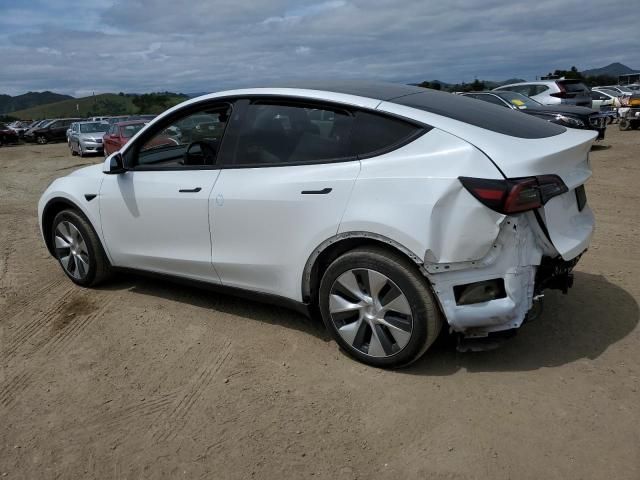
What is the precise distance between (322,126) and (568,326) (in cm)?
213

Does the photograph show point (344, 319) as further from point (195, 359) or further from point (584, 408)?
point (584, 408)

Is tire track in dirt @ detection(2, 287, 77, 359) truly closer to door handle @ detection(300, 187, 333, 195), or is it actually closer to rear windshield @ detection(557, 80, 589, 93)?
door handle @ detection(300, 187, 333, 195)

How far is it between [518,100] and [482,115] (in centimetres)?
1071

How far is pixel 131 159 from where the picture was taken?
14.3 feet

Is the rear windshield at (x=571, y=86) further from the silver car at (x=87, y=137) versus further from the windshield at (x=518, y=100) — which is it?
the silver car at (x=87, y=137)

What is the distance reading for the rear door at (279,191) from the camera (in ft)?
10.8

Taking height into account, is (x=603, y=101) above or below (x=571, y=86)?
below

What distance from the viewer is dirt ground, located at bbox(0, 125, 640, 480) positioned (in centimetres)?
262

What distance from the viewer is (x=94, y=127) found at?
22.7 m

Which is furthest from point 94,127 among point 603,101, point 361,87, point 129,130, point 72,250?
point 361,87

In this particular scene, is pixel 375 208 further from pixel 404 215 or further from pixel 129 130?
pixel 129 130

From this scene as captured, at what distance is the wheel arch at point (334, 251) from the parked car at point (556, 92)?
511 inches

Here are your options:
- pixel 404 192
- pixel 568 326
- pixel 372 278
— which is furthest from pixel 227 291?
pixel 568 326

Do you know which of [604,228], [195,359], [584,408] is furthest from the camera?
[604,228]
